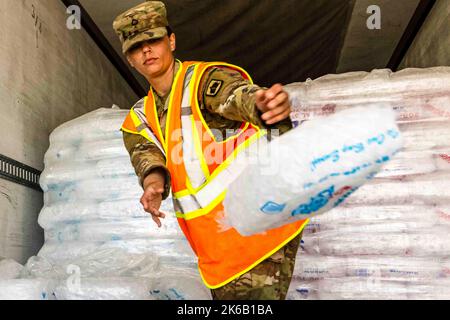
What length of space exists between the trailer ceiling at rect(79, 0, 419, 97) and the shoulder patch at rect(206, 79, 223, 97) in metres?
1.72

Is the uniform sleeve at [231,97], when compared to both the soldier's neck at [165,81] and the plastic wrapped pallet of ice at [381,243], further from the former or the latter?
the plastic wrapped pallet of ice at [381,243]

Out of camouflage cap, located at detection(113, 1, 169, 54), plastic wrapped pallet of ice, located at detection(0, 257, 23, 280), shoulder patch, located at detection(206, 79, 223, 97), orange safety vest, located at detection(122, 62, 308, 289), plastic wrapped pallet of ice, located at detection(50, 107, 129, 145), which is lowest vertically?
plastic wrapped pallet of ice, located at detection(0, 257, 23, 280)

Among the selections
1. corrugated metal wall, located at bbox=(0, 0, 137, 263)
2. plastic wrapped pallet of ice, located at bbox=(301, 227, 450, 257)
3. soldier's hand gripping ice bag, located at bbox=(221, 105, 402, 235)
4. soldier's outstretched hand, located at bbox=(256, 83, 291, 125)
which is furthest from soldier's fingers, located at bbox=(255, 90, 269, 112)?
corrugated metal wall, located at bbox=(0, 0, 137, 263)

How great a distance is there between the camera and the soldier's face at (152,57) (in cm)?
113

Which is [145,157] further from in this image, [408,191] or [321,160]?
[408,191]

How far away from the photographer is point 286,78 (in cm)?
366

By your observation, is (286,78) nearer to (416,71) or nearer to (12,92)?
(416,71)

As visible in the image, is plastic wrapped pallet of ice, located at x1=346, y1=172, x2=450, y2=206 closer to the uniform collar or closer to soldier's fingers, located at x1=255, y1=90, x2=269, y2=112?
the uniform collar

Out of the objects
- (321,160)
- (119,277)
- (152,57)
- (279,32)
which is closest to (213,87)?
(152,57)

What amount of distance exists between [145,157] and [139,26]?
29 cm

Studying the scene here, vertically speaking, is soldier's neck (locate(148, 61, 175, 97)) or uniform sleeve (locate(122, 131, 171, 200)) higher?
soldier's neck (locate(148, 61, 175, 97))

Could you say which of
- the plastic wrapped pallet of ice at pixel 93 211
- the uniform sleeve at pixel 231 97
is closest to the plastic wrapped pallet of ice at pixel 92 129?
the plastic wrapped pallet of ice at pixel 93 211

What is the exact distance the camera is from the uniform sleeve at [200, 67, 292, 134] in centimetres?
91

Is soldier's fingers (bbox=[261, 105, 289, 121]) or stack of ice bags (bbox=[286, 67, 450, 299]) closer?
soldier's fingers (bbox=[261, 105, 289, 121])
